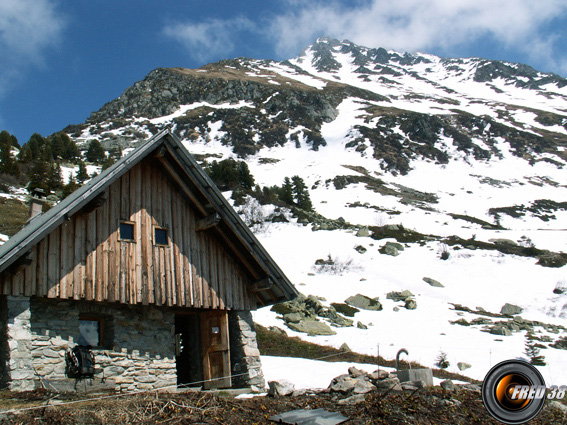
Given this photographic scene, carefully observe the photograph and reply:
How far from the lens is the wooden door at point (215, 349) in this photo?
1238 cm

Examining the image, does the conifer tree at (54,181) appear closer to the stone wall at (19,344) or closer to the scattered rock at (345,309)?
the scattered rock at (345,309)

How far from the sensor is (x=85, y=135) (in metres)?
121

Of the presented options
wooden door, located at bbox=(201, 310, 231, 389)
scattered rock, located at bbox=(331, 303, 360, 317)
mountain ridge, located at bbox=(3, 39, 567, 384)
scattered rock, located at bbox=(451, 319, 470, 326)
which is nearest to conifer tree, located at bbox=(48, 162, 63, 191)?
mountain ridge, located at bbox=(3, 39, 567, 384)

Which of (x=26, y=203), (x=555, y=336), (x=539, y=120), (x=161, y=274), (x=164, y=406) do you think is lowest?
(x=555, y=336)

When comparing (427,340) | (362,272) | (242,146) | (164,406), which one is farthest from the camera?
(242,146)

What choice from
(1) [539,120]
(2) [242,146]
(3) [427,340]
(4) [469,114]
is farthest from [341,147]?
(3) [427,340]

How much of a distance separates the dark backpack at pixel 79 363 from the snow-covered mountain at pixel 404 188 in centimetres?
1582

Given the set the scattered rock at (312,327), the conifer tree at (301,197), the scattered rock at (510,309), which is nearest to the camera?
the scattered rock at (312,327)

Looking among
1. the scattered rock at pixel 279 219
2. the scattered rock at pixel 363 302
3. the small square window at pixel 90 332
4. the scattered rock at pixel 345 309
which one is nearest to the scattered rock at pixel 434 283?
the scattered rock at pixel 363 302

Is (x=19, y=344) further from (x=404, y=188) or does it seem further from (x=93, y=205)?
(x=404, y=188)

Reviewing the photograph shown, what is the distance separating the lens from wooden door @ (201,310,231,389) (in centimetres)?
1238

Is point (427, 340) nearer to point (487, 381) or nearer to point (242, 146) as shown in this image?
point (487, 381)

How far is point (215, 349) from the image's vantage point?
12.8 metres

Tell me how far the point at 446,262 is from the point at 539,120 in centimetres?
13578
